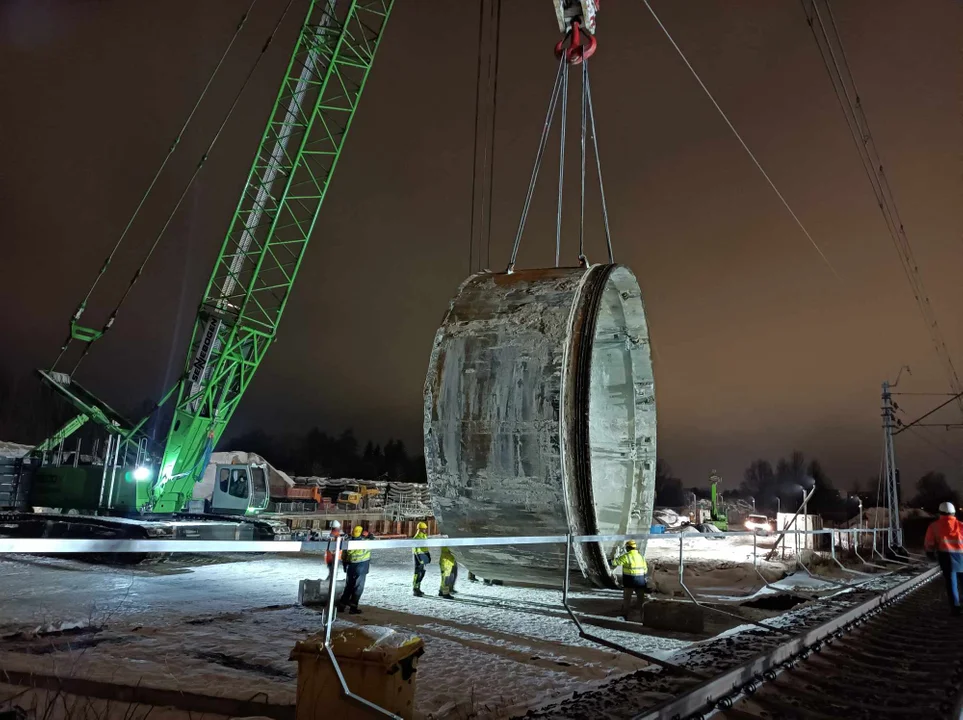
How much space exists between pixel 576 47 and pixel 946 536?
8.08m

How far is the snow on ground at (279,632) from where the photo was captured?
4.95 m

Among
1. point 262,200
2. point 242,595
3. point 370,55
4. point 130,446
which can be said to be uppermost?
point 370,55

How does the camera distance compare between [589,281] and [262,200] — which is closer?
[589,281]

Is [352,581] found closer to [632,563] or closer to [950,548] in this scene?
[632,563]

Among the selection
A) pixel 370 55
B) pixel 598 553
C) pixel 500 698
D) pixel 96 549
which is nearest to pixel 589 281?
pixel 598 553

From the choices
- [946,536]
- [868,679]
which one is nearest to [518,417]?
[868,679]

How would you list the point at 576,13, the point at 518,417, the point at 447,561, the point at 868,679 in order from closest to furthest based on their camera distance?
the point at 868,679
the point at 518,417
the point at 576,13
the point at 447,561

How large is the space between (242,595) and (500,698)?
6.24 m

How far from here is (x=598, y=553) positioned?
25.3 ft

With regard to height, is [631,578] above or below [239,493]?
below

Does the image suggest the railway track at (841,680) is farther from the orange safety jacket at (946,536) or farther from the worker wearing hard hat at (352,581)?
the worker wearing hard hat at (352,581)

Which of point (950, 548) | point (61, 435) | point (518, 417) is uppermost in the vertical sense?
point (61, 435)

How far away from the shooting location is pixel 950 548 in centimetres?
886

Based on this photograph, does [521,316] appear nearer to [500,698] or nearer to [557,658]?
[557,658]
